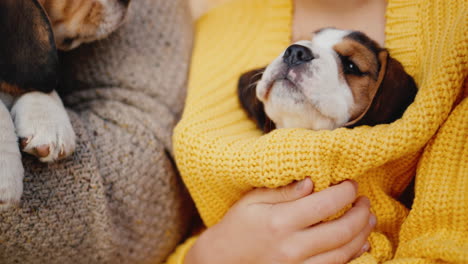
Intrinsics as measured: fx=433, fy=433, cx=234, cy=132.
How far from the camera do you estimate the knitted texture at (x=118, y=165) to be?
0.90 m

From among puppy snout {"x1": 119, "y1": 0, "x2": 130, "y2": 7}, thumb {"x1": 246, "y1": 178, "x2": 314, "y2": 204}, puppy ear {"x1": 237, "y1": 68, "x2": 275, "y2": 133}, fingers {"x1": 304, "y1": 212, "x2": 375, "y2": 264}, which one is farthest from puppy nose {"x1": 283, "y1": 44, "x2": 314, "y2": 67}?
puppy snout {"x1": 119, "y1": 0, "x2": 130, "y2": 7}

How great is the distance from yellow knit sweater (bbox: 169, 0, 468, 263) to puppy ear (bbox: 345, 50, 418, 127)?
0.04 meters

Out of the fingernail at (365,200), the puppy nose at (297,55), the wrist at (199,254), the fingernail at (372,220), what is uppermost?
the puppy nose at (297,55)

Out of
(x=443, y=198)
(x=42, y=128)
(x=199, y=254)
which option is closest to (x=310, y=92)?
(x=443, y=198)

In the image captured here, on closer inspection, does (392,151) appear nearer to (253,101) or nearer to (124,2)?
(253,101)

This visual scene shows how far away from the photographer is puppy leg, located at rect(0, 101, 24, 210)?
765 millimetres

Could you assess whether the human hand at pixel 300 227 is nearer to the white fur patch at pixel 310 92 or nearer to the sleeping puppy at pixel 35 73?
the white fur patch at pixel 310 92

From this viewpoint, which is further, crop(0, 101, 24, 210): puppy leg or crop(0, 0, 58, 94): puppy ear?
crop(0, 0, 58, 94): puppy ear

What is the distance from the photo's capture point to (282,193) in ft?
2.88

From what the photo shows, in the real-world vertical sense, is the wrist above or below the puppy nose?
below

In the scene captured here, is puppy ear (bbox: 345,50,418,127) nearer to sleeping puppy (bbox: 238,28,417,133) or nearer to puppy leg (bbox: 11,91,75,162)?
sleeping puppy (bbox: 238,28,417,133)

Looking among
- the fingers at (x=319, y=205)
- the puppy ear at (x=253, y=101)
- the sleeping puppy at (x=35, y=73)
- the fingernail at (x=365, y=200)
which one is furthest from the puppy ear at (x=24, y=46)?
the fingernail at (x=365, y=200)

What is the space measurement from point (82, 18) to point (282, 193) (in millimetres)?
657

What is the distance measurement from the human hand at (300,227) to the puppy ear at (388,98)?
0.48 feet
